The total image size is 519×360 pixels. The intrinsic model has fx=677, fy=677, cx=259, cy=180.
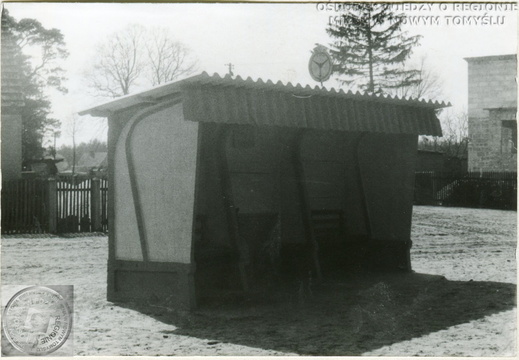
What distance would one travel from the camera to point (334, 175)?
1187 centimetres

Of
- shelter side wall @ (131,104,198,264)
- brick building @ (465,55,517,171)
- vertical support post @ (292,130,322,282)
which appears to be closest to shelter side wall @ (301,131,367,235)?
vertical support post @ (292,130,322,282)

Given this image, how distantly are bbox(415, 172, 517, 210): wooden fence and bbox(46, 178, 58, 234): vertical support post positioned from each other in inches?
661

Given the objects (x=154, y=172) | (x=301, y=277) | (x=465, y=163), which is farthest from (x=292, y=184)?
(x=465, y=163)

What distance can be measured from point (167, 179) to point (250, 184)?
2.32 metres

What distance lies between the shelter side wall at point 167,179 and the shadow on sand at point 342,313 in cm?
85

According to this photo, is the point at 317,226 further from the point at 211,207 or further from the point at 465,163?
the point at 465,163

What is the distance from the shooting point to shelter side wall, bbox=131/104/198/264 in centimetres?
825

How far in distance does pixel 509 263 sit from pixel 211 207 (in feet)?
20.0

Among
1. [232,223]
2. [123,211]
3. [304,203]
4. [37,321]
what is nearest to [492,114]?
[304,203]

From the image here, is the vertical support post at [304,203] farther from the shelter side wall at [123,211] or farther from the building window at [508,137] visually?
the building window at [508,137]

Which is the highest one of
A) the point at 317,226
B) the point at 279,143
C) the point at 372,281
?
the point at 279,143

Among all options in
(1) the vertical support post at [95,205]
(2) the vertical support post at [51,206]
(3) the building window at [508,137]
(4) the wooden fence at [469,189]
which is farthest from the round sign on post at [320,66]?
(3) the building window at [508,137]

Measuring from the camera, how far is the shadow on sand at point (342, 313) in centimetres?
679

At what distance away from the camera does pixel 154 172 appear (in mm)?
8742
